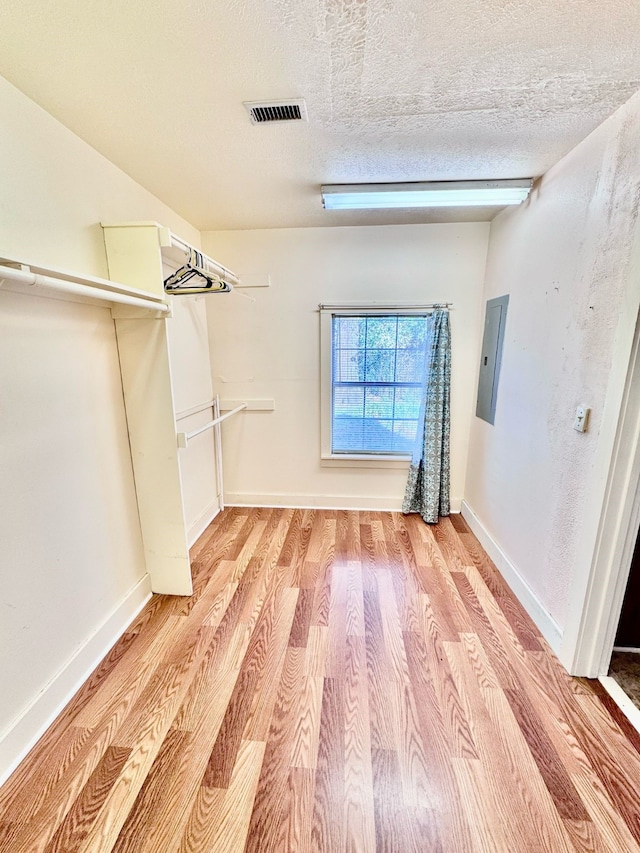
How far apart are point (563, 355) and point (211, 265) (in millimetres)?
2137

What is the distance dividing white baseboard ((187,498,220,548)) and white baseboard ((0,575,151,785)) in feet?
2.20

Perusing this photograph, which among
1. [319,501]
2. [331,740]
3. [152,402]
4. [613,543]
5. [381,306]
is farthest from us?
[319,501]

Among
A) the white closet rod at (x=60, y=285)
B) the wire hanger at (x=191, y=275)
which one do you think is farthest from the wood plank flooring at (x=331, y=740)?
the wire hanger at (x=191, y=275)

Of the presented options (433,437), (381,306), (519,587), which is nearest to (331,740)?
(519,587)

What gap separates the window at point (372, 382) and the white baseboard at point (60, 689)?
1.84m

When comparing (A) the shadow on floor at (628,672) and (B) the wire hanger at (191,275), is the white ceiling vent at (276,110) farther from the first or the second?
(A) the shadow on floor at (628,672)

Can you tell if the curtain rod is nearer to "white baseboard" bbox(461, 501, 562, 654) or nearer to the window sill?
the window sill

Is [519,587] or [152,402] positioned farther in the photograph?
[519,587]

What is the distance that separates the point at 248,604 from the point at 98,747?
84 cm

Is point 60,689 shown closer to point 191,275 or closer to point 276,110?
point 191,275

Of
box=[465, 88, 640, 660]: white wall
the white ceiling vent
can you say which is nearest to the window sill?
box=[465, 88, 640, 660]: white wall

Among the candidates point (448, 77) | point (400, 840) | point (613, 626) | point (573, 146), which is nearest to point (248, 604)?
point (400, 840)

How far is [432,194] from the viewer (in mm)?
2012

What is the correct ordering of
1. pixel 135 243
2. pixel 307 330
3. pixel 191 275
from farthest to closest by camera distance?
pixel 307 330 → pixel 191 275 → pixel 135 243
